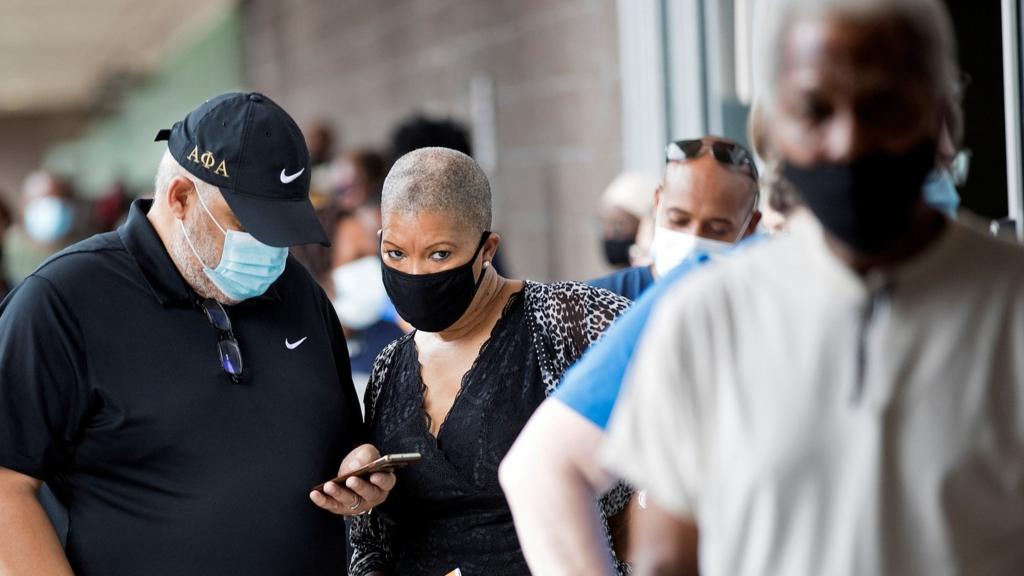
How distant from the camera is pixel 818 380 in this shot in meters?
1.14

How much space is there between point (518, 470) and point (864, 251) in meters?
0.58

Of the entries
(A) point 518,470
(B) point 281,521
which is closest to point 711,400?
(A) point 518,470

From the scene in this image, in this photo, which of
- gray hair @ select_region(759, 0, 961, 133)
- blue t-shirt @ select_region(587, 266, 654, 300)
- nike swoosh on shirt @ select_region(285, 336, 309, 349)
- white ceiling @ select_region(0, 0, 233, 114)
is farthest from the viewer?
white ceiling @ select_region(0, 0, 233, 114)

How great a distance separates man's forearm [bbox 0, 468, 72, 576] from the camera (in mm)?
2135

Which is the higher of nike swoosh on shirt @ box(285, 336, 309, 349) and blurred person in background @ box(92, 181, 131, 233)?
nike swoosh on shirt @ box(285, 336, 309, 349)

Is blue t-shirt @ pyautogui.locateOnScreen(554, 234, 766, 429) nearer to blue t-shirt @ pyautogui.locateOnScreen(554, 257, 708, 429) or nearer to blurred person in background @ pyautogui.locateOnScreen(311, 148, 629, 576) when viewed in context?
blue t-shirt @ pyautogui.locateOnScreen(554, 257, 708, 429)

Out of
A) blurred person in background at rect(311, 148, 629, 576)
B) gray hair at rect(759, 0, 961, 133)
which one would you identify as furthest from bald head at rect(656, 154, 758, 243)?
gray hair at rect(759, 0, 961, 133)

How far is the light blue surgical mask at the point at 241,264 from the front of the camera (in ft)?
7.85

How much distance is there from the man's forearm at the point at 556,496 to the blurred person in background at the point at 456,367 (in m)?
0.75

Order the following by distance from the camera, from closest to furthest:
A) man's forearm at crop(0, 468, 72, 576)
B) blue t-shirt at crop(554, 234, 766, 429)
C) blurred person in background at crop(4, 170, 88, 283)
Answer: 1. blue t-shirt at crop(554, 234, 766, 429)
2. man's forearm at crop(0, 468, 72, 576)
3. blurred person in background at crop(4, 170, 88, 283)

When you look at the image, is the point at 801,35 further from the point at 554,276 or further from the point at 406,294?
the point at 554,276

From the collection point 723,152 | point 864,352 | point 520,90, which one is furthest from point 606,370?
point 520,90

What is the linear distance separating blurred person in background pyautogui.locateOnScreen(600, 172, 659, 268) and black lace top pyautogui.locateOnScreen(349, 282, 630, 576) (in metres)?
2.28

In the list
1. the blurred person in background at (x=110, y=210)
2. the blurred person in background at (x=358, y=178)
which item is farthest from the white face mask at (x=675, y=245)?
the blurred person in background at (x=110, y=210)
